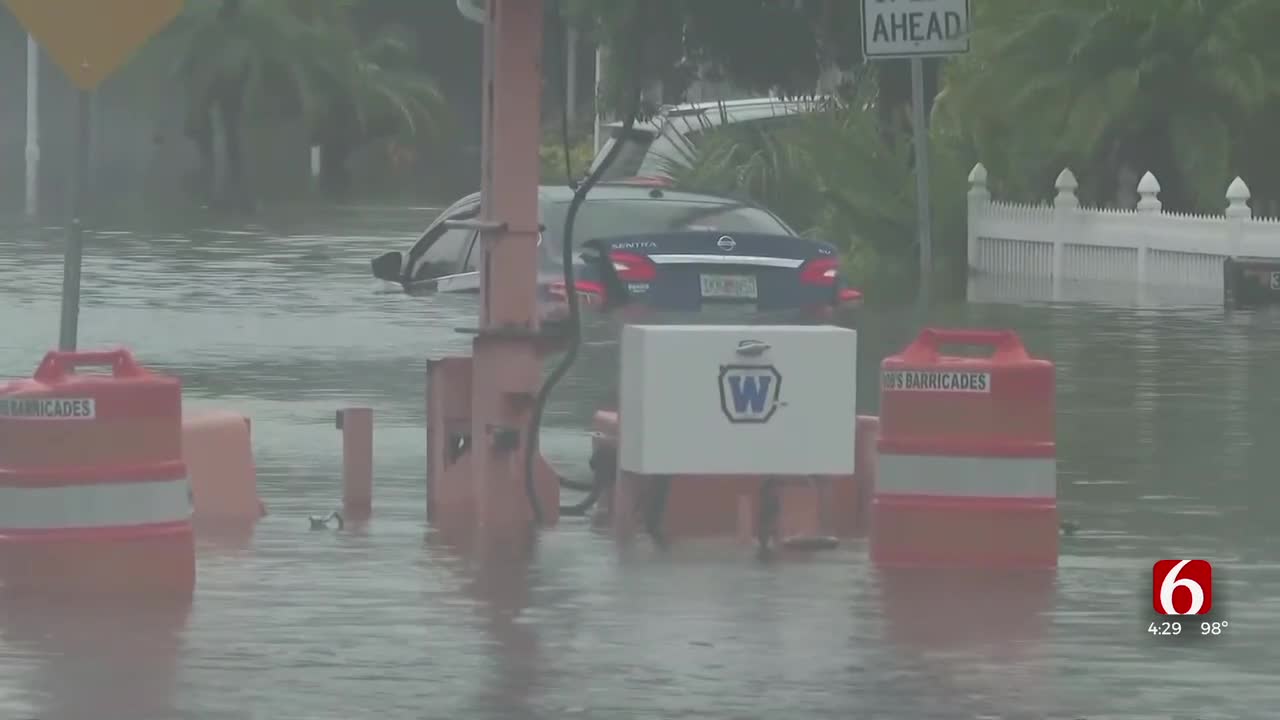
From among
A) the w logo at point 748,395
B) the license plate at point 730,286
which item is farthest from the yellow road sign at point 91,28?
the license plate at point 730,286

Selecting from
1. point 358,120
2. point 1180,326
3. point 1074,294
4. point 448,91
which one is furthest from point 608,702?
point 448,91

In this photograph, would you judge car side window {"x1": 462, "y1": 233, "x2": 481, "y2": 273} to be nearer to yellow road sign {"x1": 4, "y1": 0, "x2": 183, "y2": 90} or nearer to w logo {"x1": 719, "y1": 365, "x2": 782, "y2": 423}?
yellow road sign {"x1": 4, "y1": 0, "x2": 183, "y2": 90}

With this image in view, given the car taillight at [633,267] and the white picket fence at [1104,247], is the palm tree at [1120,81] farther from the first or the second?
the car taillight at [633,267]

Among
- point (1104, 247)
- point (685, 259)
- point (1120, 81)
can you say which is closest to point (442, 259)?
point (685, 259)

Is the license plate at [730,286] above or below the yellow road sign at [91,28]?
below

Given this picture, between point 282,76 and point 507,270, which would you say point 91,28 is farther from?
point 282,76

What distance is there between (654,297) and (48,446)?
39.1ft

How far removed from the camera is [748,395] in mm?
13211

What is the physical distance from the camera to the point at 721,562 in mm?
12664

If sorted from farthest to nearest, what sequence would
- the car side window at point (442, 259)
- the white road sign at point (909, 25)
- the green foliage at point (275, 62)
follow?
the green foliage at point (275, 62) → the car side window at point (442, 259) → the white road sign at point (909, 25)

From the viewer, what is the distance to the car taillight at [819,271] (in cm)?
2366

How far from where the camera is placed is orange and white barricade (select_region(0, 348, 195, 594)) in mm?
11555

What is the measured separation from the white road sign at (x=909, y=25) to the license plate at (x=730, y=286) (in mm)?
3849

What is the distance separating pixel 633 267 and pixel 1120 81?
9656mm
